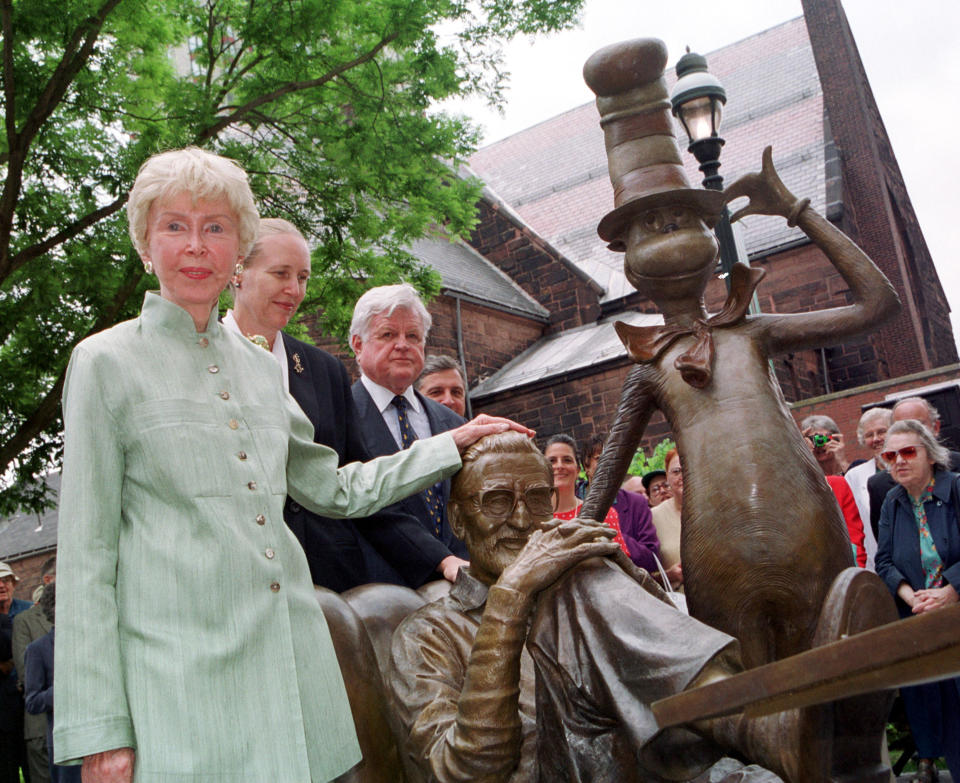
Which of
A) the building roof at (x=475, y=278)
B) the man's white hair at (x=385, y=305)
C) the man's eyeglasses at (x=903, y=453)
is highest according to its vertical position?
the building roof at (x=475, y=278)

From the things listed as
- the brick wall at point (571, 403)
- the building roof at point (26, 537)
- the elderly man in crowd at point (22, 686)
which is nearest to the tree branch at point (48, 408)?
the elderly man in crowd at point (22, 686)

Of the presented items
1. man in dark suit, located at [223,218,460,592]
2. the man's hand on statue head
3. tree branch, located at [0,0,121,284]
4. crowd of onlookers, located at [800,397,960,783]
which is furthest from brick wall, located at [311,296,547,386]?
the man's hand on statue head

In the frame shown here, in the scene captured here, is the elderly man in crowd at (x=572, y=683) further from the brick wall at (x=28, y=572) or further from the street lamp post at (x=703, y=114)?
the brick wall at (x=28, y=572)

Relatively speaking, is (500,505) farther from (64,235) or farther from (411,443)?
(64,235)

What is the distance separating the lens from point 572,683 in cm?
208

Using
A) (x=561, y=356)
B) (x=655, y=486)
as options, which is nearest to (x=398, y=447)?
(x=655, y=486)

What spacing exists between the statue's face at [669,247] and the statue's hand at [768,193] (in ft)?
0.44

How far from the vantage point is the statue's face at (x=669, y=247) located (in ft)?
9.26

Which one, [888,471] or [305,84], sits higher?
[305,84]

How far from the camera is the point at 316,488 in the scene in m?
2.51

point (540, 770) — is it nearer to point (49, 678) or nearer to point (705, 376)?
point (705, 376)

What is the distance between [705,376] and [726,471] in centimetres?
29

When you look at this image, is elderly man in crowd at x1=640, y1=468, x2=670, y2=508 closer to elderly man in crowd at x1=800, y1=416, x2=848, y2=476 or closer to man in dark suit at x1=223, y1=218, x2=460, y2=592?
elderly man in crowd at x1=800, y1=416, x2=848, y2=476

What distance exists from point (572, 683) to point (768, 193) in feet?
5.15
